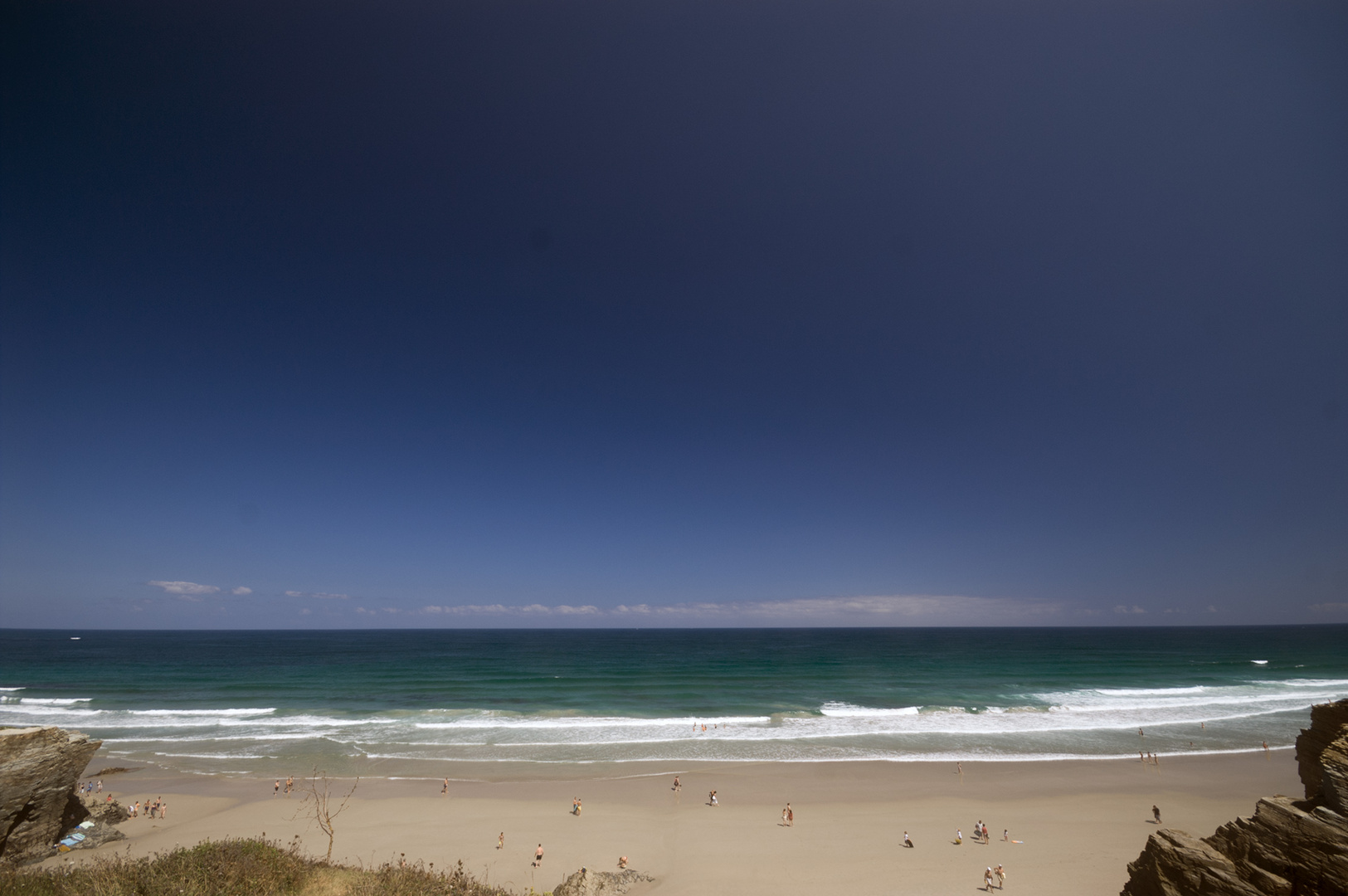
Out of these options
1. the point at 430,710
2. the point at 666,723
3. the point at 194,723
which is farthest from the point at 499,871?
the point at 194,723

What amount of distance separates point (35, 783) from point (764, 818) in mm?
22599

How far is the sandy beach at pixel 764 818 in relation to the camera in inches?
671

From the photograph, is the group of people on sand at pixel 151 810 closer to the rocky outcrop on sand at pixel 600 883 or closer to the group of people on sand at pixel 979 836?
the rocky outcrop on sand at pixel 600 883

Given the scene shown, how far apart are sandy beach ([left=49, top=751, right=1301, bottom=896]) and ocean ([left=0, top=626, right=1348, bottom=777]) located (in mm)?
2587

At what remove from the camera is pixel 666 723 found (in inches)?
1436

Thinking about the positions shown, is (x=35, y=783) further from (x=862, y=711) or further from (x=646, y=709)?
(x=862, y=711)

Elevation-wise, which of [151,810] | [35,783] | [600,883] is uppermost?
[35,783]

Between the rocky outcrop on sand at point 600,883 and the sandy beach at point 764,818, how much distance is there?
79 centimetres

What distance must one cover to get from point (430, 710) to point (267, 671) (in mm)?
37075

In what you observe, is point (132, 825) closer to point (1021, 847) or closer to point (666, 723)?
point (666, 723)

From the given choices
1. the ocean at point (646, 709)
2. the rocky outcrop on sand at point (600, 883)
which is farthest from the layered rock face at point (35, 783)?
the rocky outcrop on sand at point (600, 883)

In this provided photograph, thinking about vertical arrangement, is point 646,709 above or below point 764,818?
below

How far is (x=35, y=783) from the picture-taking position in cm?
1440

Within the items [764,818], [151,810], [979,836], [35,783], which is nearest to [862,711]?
[979,836]
